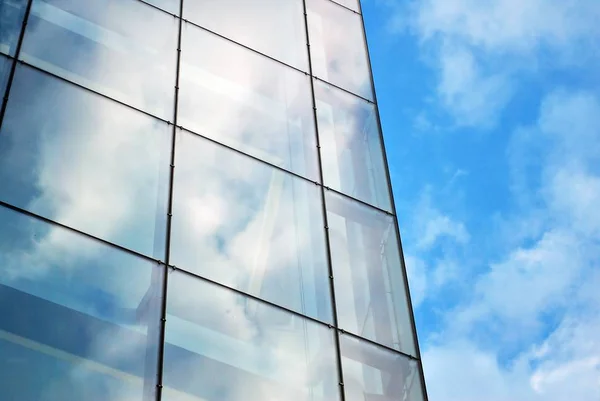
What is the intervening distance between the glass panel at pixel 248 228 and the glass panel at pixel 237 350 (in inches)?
11.5

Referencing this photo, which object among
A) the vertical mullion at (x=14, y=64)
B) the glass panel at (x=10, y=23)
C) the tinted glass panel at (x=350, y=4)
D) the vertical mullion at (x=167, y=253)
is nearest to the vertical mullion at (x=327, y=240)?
the tinted glass panel at (x=350, y=4)

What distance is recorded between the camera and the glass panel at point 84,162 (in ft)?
32.1

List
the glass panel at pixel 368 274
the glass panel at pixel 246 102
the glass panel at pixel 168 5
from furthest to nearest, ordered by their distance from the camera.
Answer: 1. the glass panel at pixel 168 5
2. the glass panel at pixel 246 102
3. the glass panel at pixel 368 274

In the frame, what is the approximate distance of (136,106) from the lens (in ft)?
37.7

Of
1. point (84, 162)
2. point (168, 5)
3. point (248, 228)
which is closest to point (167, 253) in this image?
point (248, 228)

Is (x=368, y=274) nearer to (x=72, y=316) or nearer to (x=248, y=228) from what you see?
(x=248, y=228)

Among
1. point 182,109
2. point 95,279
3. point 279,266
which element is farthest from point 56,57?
point 279,266

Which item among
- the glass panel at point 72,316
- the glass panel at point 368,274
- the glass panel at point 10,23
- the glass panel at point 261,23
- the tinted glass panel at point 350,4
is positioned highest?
the tinted glass panel at point 350,4

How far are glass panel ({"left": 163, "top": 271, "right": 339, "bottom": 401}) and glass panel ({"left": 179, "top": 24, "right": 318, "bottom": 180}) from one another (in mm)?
2829

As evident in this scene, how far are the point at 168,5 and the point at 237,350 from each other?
20.4 ft

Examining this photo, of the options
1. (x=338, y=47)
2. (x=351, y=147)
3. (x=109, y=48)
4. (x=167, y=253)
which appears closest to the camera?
(x=167, y=253)

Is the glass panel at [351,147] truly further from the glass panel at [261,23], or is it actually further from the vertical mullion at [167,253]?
the vertical mullion at [167,253]

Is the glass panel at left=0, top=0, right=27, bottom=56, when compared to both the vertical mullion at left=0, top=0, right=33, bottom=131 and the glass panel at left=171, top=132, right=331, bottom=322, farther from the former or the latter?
the glass panel at left=171, top=132, right=331, bottom=322

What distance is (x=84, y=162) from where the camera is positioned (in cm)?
1035
